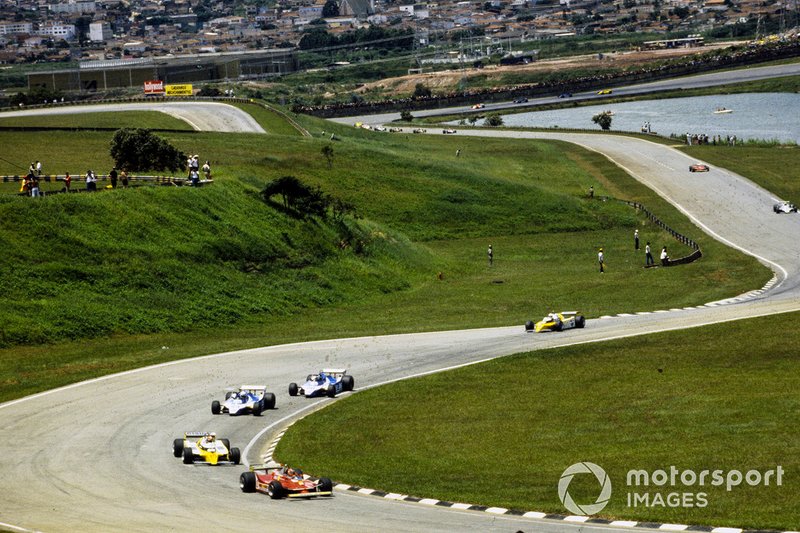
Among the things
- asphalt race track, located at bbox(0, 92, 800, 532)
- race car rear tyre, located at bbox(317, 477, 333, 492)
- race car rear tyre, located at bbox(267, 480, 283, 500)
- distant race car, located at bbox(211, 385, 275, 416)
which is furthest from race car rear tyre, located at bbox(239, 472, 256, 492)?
distant race car, located at bbox(211, 385, 275, 416)

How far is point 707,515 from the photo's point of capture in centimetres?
2972

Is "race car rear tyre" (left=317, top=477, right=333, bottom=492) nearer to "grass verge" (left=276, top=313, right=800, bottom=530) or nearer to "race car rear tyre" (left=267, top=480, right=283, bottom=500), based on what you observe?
"race car rear tyre" (left=267, top=480, right=283, bottom=500)

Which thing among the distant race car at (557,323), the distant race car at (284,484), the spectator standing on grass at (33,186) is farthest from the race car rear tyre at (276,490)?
the spectator standing on grass at (33,186)

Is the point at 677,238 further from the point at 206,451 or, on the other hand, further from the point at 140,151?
the point at 206,451

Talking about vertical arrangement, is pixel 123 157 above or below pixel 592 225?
above

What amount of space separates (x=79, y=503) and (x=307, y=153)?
283ft

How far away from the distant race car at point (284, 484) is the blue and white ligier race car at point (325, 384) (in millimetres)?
14178

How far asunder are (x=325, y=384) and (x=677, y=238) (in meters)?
53.2

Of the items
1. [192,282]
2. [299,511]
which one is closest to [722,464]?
[299,511]

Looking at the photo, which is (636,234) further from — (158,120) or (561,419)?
(158,120)

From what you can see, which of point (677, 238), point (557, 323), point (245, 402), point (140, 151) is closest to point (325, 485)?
point (245, 402)

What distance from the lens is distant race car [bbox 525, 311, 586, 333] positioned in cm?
6100

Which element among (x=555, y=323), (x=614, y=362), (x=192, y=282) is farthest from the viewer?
(x=192, y=282)

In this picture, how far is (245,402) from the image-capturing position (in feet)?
152
